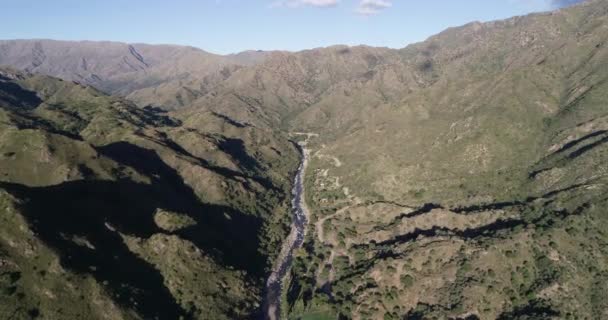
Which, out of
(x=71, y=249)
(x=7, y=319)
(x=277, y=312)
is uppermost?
(x=71, y=249)

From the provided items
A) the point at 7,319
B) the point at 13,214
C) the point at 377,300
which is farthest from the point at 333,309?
the point at 13,214

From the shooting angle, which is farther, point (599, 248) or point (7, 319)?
point (599, 248)

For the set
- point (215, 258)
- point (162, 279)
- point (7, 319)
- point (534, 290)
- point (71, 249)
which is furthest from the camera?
point (215, 258)

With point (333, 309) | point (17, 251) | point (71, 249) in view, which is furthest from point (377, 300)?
point (17, 251)

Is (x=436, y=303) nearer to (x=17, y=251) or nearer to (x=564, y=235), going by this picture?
(x=564, y=235)

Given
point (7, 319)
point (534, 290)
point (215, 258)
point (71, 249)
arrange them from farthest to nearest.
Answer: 1. point (215, 258)
2. point (71, 249)
3. point (534, 290)
4. point (7, 319)

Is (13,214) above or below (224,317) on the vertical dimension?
above

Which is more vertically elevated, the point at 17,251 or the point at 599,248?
the point at 599,248

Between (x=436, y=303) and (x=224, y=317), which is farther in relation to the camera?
(x=224, y=317)

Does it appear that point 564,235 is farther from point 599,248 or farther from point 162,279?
point 162,279
